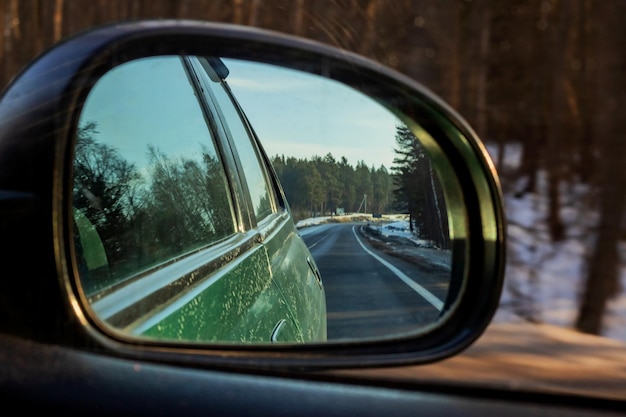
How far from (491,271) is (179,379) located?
39.1 inches

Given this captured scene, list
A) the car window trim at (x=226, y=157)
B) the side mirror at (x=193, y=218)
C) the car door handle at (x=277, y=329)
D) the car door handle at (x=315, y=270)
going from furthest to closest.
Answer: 1. the car window trim at (x=226, y=157)
2. the car door handle at (x=315, y=270)
3. the car door handle at (x=277, y=329)
4. the side mirror at (x=193, y=218)

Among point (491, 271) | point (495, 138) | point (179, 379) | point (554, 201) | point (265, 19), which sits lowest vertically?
point (179, 379)

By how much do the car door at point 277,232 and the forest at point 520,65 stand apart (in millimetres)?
537

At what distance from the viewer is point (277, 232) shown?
135 inches

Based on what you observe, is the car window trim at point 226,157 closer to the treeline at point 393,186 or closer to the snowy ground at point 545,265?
the treeline at point 393,186

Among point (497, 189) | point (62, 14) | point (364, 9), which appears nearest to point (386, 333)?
point (497, 189)

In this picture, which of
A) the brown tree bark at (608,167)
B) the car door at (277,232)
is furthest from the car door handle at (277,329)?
the brown tree bark at (608,167)

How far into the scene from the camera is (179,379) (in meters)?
2.12

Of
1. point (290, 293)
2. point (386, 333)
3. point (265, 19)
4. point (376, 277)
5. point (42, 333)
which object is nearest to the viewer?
point (42, 333)

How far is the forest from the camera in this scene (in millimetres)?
2129

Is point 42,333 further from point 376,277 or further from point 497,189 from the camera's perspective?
point 497,189

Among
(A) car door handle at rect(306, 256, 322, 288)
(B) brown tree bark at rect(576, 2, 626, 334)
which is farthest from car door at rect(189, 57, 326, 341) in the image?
(B) brown tree bark at rect(576, 2, 626, 334)

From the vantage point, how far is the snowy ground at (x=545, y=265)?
86.0 inches

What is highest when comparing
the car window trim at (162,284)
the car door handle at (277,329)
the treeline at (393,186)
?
the treeline at (393,186)
